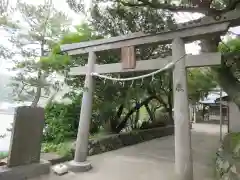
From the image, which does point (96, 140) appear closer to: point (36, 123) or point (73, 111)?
point (73, 111)

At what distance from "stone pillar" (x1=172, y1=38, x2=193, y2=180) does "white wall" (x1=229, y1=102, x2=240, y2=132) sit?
8.75 m

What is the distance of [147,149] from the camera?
7.89 meters

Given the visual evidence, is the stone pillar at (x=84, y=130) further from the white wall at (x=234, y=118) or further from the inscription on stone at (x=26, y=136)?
the white wall at (x=234, y=118)

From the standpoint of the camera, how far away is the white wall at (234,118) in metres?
11.5

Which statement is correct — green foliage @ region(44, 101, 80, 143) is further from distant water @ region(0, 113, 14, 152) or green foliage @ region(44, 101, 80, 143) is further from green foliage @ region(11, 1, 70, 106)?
distant water @ region(0, 113, 14, 152)

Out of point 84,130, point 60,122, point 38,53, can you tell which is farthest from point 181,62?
point 38,53

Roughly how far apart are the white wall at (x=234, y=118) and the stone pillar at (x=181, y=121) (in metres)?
8.75

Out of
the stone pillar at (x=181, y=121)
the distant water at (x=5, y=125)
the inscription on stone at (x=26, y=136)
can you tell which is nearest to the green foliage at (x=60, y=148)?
the inscription on stone at (x=26, y=136)

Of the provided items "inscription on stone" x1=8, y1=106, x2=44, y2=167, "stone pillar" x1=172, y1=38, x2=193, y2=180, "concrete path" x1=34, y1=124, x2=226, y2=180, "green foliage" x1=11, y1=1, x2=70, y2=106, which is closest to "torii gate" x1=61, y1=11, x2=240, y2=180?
"stone pillar" x1=172, y1=38, x2=193, y2=180

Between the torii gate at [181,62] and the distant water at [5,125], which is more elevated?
the torii gate at [181,62]

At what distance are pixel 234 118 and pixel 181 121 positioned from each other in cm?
903

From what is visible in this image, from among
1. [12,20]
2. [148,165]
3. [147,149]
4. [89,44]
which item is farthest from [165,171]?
[12,20]

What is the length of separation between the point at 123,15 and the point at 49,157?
159 inches

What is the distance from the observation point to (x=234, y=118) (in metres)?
11.6
